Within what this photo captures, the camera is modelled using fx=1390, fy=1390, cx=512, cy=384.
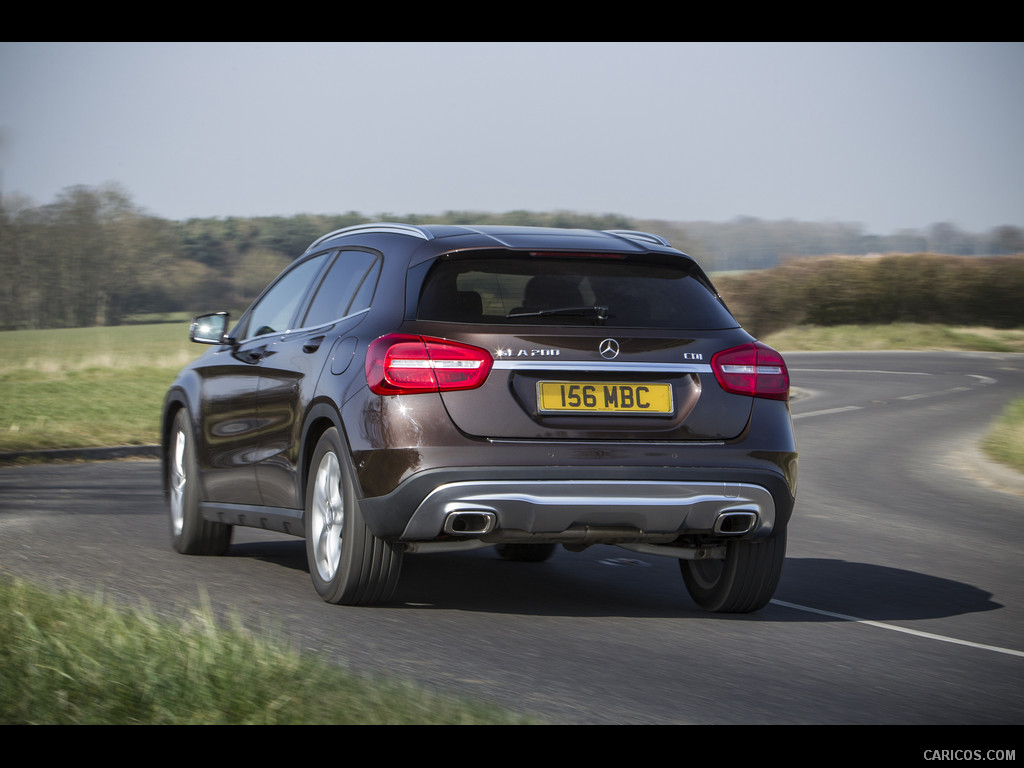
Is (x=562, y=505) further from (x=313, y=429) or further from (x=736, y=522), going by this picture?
(x=313, y=429)

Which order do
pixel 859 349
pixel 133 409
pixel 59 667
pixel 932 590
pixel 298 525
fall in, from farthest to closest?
pixel 859 349 → pixel 133 409 → pixel 932 590 → pixel 298 525 → pixel 59 667

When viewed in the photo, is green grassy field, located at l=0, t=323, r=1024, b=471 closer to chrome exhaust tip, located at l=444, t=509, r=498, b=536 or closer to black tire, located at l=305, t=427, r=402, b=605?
black tire, located at l=305, t=427, r=402, b=605

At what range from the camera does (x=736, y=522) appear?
6051 mm

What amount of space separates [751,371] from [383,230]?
194 centimetres

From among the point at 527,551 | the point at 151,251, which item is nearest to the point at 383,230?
the point at 527,551

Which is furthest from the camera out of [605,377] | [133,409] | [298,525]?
[133,409]

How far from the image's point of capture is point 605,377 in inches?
234

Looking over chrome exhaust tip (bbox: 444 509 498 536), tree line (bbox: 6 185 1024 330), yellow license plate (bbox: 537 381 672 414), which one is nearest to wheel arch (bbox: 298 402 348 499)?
chrome exhaust tip (bbox: 444 509 498 536)

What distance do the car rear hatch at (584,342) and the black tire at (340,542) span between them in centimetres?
71

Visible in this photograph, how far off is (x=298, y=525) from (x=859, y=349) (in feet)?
147

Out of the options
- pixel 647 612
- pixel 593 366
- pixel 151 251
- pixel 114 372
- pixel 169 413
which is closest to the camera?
pixel 593 366
